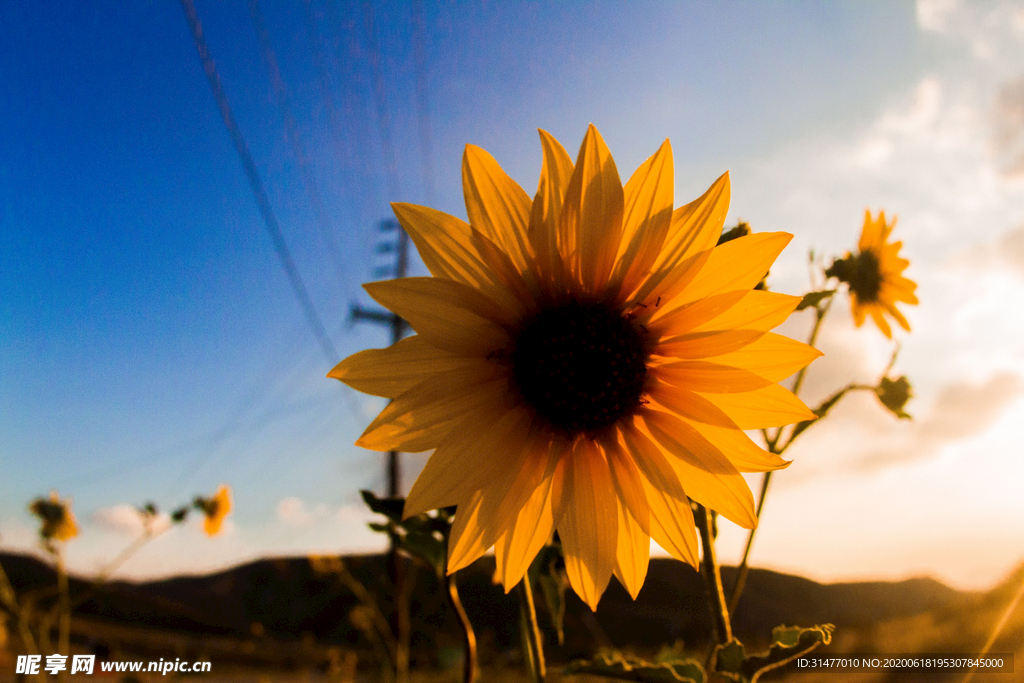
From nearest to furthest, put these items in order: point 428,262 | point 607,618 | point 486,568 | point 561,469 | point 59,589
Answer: point 428,262 < point 561,469 < point 486,568 < point 59,589 < point 607,618

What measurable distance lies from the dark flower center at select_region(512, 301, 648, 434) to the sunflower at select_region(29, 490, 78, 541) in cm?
207

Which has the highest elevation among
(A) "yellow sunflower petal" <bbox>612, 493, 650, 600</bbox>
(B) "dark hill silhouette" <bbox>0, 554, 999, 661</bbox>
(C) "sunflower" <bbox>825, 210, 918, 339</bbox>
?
(C) "sunflower" <bbox>825, 210, 918, 339</bbox>

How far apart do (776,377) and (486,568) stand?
0.51m

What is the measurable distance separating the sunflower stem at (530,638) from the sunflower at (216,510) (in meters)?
2.47

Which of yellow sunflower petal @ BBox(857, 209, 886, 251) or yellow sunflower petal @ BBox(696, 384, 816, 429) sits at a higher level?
yellow sunflower petal @ BBox(857, 209, 886, 251)

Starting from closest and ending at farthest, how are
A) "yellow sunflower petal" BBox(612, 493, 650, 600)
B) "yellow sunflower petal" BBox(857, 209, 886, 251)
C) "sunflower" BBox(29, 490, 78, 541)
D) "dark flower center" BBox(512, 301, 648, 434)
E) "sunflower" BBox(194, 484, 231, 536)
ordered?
"yellow sunflower petal" BBox(612, 493, 650, 600)
"dark flower center" BBox(512, 301, 648, 434)
"yellow sunflower petal" BBox(857, 209, 886, 251)
"sunflower" BBox(29, 490, 78, 541)
"sunflower" BBox(194, 484, 231, 536)

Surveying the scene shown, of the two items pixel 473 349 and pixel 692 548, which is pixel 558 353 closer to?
pixel 473 349

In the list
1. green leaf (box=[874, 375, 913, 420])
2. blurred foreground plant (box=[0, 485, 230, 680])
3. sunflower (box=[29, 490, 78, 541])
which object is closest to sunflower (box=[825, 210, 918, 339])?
green leaf (box=[874, 375, 913, 420])

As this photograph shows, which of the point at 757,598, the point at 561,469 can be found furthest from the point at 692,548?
the point at 757,598

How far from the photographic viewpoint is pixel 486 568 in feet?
2.59

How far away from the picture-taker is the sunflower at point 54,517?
5.97ft

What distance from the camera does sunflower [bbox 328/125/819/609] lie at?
469 millimetres

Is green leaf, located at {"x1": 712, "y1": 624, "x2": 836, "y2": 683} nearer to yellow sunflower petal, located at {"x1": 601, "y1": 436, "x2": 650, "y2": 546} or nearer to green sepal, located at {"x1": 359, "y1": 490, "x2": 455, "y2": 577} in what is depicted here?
yellow sunflower petal, located at {"x1": 601, "y1": 436, "x2": 650, "y2": 546}

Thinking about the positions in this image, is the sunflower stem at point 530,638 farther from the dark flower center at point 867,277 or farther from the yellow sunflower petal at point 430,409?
the dark flower center at point 867,277
